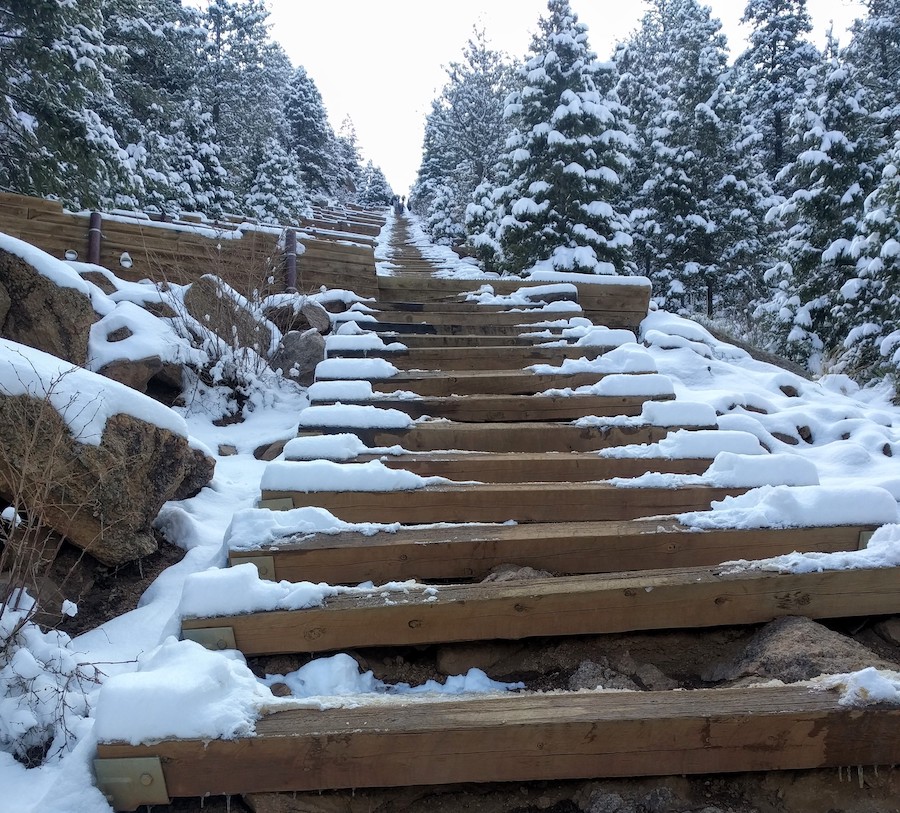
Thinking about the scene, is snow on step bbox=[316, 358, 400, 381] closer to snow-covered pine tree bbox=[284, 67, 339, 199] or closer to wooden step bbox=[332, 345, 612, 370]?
wooden step bbox=[332, 345, 612, 370]

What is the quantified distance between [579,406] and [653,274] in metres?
17.6

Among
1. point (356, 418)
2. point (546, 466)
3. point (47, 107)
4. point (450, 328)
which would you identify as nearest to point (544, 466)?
point (546, 466)

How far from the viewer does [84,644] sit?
2.62 meters

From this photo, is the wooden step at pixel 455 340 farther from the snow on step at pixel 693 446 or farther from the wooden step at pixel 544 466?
the wooden step at pixel 544 466

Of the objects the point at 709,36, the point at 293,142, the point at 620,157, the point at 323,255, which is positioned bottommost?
the point at 323,255

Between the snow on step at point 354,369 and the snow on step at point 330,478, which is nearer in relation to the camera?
the snow on step at point 330,478

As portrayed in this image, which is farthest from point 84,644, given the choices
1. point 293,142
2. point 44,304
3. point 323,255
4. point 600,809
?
point 293,142

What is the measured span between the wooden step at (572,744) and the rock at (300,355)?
4.64 metres

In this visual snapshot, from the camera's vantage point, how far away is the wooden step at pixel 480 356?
18.1 ft

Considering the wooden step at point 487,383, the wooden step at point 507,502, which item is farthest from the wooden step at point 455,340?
the wooden step at point 507,502

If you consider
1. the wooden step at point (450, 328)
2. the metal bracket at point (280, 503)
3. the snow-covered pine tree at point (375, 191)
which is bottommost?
the metal bracket at point (280, 503)

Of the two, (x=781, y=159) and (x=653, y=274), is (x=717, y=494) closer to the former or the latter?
(x=653, y=274)

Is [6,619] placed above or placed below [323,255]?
below

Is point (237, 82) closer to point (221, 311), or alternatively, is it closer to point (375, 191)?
point (221, 311)
